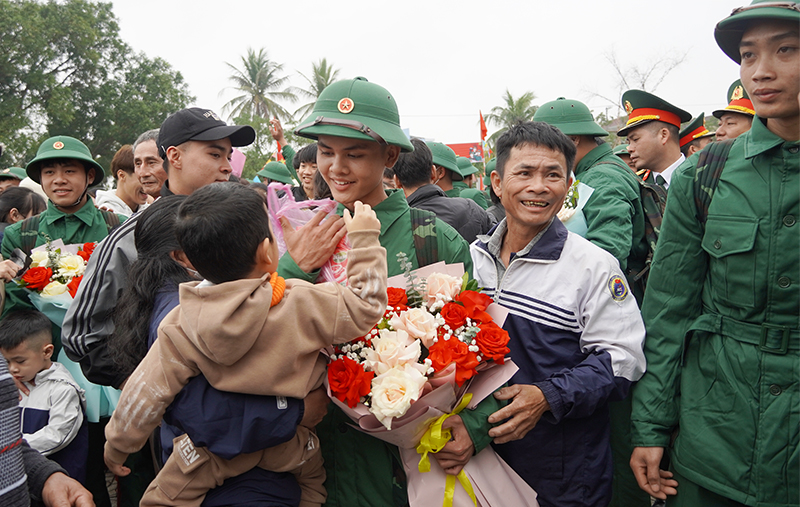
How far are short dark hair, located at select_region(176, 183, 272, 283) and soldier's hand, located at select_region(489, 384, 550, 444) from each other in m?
1.10

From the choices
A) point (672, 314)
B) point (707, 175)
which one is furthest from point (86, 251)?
point (707, 175)

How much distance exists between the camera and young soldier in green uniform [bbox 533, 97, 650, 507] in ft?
9.96

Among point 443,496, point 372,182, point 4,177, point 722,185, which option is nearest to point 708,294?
point 722,185

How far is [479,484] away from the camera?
2045 millimetres

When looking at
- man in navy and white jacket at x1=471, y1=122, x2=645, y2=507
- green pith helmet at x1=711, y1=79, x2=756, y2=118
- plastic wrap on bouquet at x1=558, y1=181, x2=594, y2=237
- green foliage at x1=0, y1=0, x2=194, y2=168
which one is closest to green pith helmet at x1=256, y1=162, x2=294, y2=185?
plastic wrap on bouquet at x1=558, y1=181, x2=594, y2=237

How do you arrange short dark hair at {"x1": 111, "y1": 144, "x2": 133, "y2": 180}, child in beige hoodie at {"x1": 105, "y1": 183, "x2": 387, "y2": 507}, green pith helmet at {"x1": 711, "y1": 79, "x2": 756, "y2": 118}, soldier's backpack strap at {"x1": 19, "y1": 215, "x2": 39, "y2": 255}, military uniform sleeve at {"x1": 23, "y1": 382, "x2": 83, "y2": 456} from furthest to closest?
short dark hair at {"x1": 111, "y1": 144, "x2": 133, "y2": 180}, green pith helmet at {"x1": 711, "y1": 79, "x2": 756, "y2": 118}, soldier's backpack strap at {"x1": 19, "y1": 215, "x2": 39, "y2": 255}, military uniform sleeve at {"x1": 23, "y1": 382, "x2": 83, "y2": 456}, child in beige hoodie at {"x1": 105, "y1": 183, "x2": 387, "y2": 507}

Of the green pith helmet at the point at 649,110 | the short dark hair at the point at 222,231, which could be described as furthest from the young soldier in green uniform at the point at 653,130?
the short dark hair at the point at 222,231

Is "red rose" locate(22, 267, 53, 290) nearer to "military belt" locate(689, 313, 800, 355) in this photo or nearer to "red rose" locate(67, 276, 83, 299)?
"red rose" locate(67, 276, 83, 299)

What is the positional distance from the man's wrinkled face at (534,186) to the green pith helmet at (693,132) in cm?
542

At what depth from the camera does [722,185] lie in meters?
2.09

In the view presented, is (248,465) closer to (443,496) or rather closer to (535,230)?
(443,496)

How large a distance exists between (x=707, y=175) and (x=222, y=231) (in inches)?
74.7

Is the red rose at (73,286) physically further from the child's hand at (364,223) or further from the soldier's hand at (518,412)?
the soldier's hand at (518,412)

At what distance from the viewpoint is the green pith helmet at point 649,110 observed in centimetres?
469
